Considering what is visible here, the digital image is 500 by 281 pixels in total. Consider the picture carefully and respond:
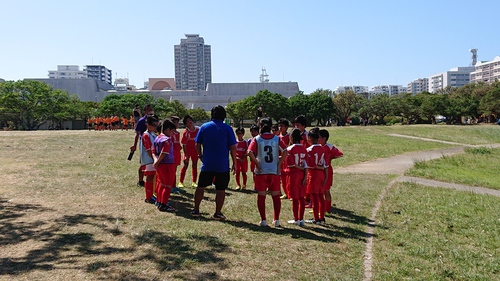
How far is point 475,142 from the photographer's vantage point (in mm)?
31906

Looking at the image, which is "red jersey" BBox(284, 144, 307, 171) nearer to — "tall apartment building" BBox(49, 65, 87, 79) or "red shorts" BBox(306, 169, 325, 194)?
"red shorts" BBox(306, 169, 325, 194)

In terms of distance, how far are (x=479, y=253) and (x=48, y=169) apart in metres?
10.5

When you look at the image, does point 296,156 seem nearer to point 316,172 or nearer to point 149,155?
point 316,172

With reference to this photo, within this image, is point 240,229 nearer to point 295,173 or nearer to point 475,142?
point 295,173

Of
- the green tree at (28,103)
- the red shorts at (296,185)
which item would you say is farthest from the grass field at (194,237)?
the green tree at (28,103)

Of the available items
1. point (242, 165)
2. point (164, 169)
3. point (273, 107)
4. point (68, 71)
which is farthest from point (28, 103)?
point (68, 71)

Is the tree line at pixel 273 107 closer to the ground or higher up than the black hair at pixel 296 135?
higher up

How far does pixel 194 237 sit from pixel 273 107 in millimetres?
62627

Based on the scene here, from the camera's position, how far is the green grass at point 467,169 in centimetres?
1456

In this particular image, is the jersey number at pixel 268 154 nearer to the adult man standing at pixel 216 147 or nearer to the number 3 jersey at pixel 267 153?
the number 3 jersey at pixel 267 153

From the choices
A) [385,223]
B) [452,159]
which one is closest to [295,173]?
[385,223]

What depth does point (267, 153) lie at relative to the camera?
6805mm

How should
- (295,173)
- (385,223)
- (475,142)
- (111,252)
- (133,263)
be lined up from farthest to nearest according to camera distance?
(475,142) < (385,223) < (295,173) < (111,252) < (133,263)

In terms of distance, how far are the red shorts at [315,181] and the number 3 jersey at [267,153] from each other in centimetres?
93
